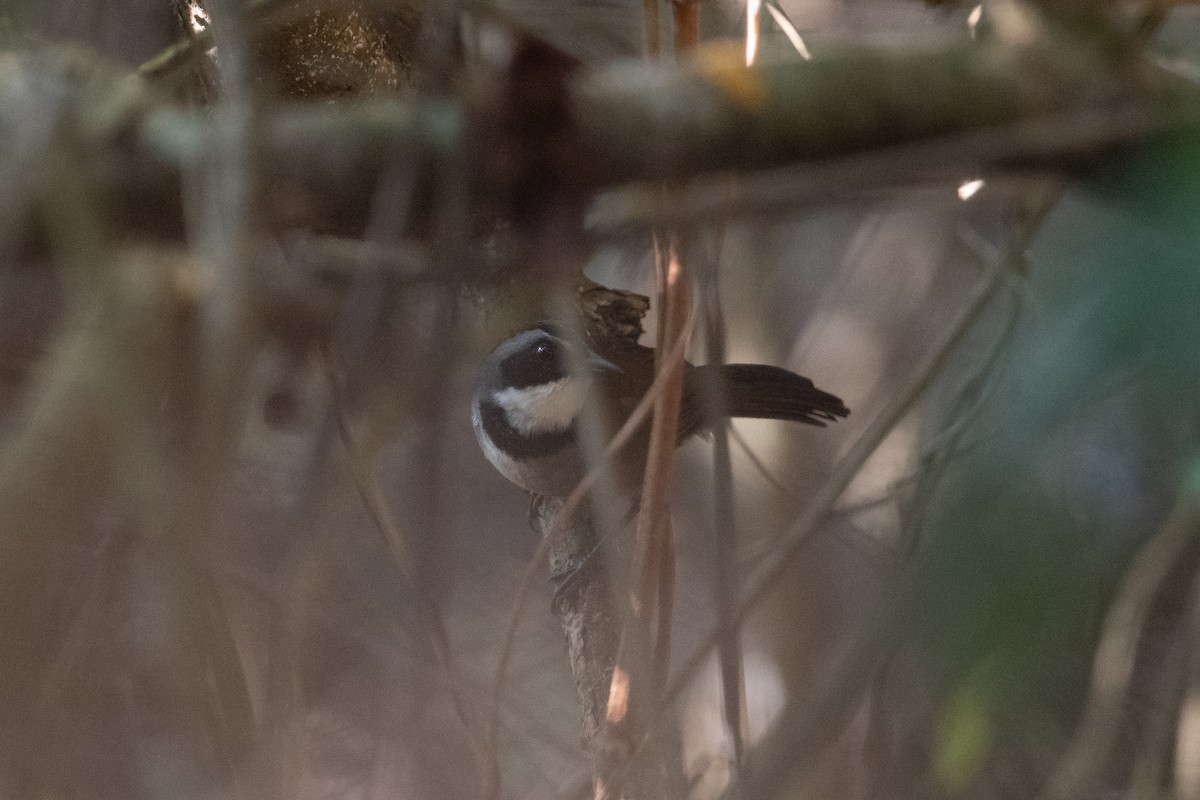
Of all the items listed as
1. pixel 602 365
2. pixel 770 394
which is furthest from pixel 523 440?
pixel 770 394

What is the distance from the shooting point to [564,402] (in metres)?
2.54

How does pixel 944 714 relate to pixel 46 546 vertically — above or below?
below

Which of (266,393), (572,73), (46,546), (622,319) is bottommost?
(46,546)

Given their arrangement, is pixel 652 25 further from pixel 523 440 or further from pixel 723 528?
pixel 523 440

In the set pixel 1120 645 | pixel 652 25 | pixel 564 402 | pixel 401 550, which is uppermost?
pixel 652 25

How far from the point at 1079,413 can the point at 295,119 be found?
1.24 m

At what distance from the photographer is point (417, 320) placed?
1.22 m

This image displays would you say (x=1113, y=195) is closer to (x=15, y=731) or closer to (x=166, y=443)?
(x=166, y=443)

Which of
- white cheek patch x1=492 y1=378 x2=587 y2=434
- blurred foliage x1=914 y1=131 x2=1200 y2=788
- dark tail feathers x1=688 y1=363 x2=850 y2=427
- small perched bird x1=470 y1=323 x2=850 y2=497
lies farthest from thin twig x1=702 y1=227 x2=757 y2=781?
white cheek patch x1=492 y1=378 x2=587 y2=434

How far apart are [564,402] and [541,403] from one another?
0.05m

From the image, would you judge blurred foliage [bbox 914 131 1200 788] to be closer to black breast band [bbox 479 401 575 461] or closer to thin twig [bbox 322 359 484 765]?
thin twig [bbox 322 359 484 765]

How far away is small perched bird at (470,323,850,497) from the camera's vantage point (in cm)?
216

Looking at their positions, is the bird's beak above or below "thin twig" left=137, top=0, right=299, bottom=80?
below

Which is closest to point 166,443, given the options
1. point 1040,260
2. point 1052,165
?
point 1052,165
